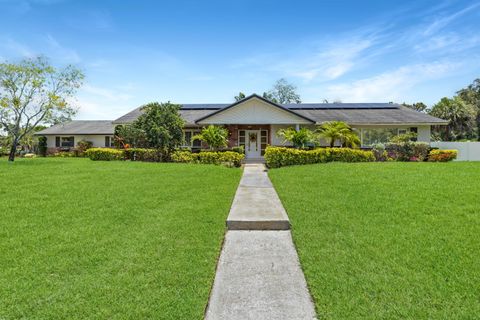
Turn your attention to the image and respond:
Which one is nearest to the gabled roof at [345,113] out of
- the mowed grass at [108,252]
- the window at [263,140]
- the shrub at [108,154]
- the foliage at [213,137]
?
the window at [263,140]

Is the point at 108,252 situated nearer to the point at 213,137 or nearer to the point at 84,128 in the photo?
the point at 213,137

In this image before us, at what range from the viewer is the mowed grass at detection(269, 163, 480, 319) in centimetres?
328

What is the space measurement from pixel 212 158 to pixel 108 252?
1398 cm

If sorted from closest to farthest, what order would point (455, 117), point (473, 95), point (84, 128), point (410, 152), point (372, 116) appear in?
point (410, 152) → point (372, 116) → point (84, 128) → point (455, 117) → point (473, 95)

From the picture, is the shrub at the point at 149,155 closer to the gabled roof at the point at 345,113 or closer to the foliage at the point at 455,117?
the gabled roof at the point at 345,113

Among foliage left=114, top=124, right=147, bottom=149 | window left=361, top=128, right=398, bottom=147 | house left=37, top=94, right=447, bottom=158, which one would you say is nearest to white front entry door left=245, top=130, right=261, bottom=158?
house left=37, top=94, right=447, bottom=158

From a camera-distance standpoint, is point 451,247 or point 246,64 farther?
point 246,64

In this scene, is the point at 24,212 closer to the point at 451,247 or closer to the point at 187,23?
the point at 451,247

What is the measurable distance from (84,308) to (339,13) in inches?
508

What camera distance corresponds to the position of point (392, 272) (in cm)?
397

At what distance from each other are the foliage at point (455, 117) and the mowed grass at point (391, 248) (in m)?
35.6

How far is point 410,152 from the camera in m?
18.9

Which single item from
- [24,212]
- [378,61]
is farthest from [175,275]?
[378,61]

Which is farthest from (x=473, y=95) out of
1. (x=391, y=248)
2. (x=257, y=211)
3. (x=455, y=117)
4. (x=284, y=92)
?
(x=391, y=248)
